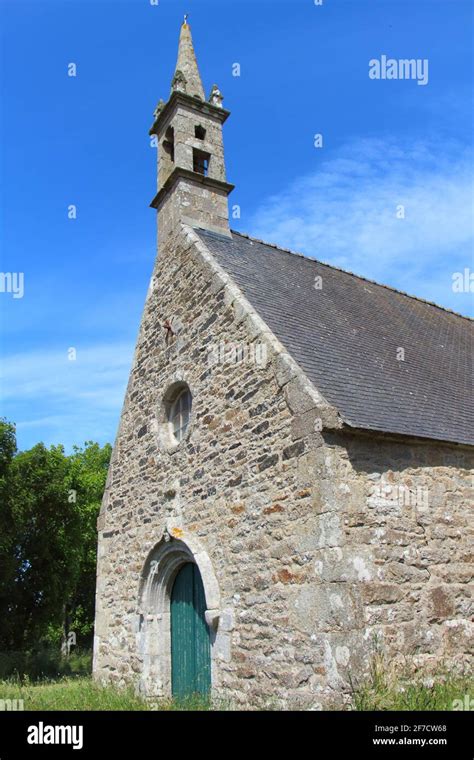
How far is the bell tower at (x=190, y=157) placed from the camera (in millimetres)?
11281

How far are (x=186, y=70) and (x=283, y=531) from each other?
34.7 feet

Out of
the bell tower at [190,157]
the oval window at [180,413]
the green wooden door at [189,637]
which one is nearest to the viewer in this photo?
the green wooden door at [189,637]

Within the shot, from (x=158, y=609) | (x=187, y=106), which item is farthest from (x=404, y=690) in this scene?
(x=187, y=106)

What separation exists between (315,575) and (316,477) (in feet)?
3.23

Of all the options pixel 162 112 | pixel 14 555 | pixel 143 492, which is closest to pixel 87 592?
pixel 14 555

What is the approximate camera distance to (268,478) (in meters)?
6.92

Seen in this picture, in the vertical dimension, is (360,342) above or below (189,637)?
above

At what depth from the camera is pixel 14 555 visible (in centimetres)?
1972

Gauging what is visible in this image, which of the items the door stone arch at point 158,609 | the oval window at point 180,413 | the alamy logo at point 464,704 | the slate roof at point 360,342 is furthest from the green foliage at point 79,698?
the slate roof at point 360,342
